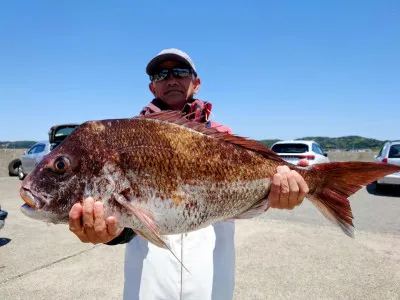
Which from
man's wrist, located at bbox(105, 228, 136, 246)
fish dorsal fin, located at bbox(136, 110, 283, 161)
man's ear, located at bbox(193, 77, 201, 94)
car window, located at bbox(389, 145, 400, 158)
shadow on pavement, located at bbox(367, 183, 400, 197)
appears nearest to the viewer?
fish dorsal fin, located at bbox(136, 110, 283, 161)

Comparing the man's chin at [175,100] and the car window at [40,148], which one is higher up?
the man's chin at [175,100]

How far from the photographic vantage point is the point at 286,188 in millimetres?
2158

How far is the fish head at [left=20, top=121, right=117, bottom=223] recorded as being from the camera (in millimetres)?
1808

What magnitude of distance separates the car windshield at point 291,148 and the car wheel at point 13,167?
15328mm

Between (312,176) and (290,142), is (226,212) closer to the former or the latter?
(312,176)

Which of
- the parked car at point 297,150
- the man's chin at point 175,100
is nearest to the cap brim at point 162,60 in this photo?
the man's chin at point 175,100

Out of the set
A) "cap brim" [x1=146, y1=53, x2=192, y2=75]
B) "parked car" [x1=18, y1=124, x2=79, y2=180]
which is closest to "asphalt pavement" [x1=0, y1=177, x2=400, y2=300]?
"cap brim" [x1=146, y1=53, x2=192, y2=75]

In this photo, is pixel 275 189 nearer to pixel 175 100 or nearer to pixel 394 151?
pixel 175 100

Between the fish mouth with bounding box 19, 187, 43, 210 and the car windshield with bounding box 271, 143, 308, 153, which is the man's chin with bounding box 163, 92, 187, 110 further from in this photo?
the car windshield with bounding box 271, 143, 308, 153

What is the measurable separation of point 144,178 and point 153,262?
0.96 meters

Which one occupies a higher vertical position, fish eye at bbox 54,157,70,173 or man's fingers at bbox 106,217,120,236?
fish eye at bbox 54,157,70,173

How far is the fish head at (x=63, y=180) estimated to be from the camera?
1.81 m

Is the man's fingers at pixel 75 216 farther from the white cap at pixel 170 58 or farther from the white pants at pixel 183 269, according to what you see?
the white cap at pixel 170 58

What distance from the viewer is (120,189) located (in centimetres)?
183
